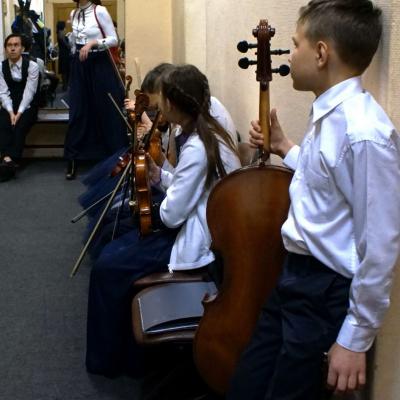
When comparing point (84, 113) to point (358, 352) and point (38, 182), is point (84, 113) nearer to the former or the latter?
point (38, 182)

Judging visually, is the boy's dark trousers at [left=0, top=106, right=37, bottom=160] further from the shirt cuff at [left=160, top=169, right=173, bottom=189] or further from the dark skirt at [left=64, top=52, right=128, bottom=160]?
the shirt cuff at [left=160, top=169, right=173, bottom=189]

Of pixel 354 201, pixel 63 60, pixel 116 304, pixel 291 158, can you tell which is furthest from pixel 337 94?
pixel 63 60

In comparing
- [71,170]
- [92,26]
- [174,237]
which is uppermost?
[92,26]

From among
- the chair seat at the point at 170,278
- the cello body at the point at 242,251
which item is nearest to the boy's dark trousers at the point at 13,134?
the chair seat at the point at 170,278

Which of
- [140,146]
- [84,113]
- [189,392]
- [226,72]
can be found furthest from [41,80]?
[189,392]

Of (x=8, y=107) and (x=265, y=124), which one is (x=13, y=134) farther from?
(x=265, y=124)

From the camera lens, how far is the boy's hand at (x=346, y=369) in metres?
1.03

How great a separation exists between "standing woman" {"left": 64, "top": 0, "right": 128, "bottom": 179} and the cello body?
10.5 feet

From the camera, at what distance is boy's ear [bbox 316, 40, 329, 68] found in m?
1.07

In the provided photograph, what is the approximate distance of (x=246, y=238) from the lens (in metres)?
1.28

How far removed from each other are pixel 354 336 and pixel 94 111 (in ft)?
12.6

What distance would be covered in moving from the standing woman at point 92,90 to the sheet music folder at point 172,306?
115 inches

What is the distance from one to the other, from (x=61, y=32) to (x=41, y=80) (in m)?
1.45

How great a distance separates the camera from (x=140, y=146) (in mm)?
2293
